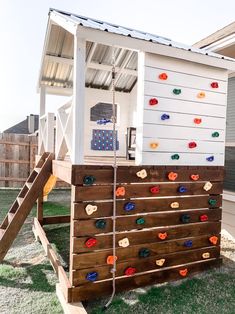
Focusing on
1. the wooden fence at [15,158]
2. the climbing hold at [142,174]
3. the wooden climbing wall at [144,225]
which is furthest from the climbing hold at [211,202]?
Answer: the wooden fence at [15,158]

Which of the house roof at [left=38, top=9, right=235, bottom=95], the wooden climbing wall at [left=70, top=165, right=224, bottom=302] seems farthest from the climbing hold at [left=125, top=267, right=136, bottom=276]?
the house roof at [left=38, top=9, right=235, bottom=95]

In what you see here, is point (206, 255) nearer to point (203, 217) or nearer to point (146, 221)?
point (203, 217)

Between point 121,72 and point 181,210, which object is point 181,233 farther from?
point 121,72

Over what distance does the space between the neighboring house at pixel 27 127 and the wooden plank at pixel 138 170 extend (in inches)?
772

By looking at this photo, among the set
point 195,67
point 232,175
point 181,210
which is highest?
point 195,67

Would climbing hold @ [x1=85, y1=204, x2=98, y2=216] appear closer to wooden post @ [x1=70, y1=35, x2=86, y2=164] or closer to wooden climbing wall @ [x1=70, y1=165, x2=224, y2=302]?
wooden climbing wall @ [x1=70, y1=165, x2=224, y2=302]

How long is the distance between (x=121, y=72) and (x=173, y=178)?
3.12m

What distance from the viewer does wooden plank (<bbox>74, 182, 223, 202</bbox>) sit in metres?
2.72

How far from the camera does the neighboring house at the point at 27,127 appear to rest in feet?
70.6

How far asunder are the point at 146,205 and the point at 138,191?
223mm

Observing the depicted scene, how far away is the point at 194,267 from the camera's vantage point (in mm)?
3471

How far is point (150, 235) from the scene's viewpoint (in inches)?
123

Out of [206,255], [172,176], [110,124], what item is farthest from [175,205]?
[110,124]

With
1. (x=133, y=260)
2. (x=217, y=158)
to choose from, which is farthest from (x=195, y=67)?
(x=133, y=260)
